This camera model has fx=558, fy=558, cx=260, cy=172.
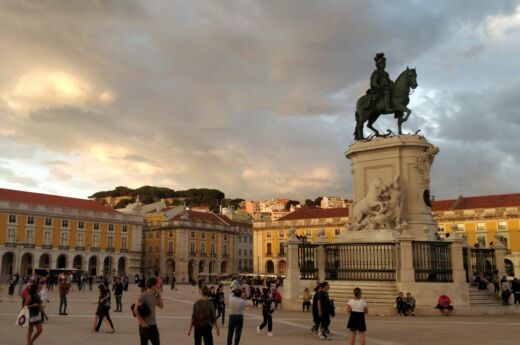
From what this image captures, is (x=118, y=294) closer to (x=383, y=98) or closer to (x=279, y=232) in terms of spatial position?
(x=383, y=98)

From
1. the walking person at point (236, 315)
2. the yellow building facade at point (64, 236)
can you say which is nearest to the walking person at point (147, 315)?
the walking person at point (236, 315)

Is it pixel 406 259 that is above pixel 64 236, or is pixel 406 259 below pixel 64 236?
below

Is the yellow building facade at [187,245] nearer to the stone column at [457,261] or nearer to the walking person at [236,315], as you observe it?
the stone column at [457,261]

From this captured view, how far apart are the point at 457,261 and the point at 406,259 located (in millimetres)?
1996

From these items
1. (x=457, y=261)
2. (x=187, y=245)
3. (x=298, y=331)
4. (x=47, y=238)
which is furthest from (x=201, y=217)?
(x=298, y=331)

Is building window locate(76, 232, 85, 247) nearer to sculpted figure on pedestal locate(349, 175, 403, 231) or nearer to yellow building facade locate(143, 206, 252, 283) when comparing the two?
yellow building facade locate(143, 206, 252, 283)

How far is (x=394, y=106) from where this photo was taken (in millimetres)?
24641

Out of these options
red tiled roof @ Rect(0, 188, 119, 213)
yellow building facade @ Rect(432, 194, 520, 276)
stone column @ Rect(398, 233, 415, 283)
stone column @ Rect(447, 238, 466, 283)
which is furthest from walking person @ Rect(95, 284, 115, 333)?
red tiled roof @ Rect(0, 188, 119, 213)

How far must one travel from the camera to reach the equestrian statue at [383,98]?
24500 millimetres

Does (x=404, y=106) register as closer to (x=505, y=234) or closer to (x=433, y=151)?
(x=433, y=151)

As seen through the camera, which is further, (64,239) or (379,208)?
(64,239)

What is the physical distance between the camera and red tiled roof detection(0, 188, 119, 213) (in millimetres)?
75312

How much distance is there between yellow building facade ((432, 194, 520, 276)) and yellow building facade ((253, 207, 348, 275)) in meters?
16.4

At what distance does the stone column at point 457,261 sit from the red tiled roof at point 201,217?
76373 mm
